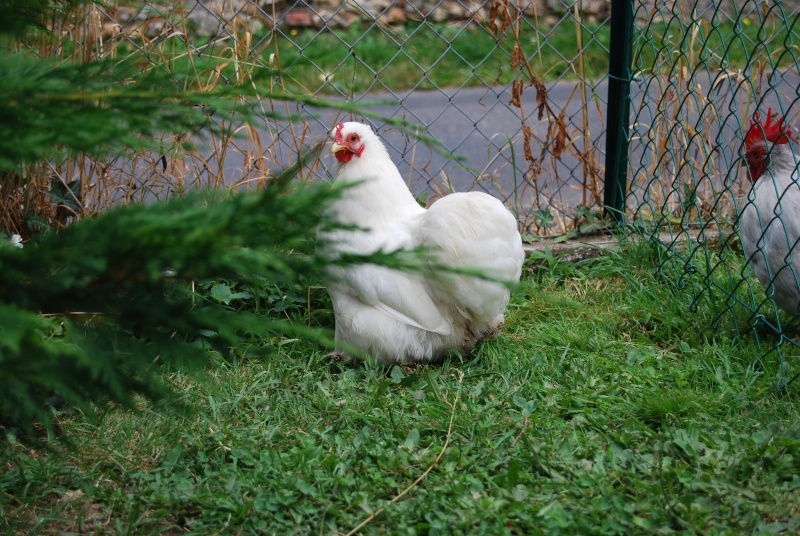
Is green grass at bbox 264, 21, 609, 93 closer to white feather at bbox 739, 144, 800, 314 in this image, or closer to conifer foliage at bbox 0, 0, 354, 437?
white feather at bbox 739, 144, 800, 314

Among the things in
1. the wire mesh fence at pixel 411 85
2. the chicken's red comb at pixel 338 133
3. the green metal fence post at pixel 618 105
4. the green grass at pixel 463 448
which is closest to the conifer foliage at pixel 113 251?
the wire mesh fence at pixel 411 85

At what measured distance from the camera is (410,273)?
2.63 metres

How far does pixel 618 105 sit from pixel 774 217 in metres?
1.18

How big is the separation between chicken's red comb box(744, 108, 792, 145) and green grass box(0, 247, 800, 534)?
684 millimetres

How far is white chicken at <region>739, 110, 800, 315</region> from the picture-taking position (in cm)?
264

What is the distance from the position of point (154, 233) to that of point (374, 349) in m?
1.70

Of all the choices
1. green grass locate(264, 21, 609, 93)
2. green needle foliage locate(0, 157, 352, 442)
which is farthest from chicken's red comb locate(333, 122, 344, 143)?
green grass locate(264, 21, 609, 93)

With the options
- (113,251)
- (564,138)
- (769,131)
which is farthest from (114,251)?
(564,138)

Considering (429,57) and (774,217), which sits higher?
(429,57)

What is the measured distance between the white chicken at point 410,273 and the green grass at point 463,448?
0.11 metres

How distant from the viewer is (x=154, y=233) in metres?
1.18

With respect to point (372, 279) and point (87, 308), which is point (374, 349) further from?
point (87, 308)

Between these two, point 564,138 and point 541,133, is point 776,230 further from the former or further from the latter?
point 541,133

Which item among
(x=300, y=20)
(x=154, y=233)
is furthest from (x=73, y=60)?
(x=300, y=20)
